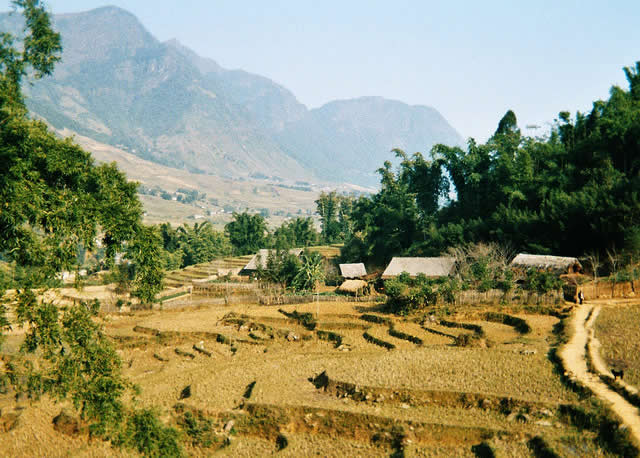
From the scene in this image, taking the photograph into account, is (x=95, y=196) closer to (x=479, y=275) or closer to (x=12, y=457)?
(x=12, y=457)

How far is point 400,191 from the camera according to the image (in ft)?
207

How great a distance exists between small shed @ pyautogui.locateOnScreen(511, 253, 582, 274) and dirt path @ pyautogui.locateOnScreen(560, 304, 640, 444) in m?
5.64

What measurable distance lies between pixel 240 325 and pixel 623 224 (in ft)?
89.5

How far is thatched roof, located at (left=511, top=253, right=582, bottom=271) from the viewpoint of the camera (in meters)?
34.3

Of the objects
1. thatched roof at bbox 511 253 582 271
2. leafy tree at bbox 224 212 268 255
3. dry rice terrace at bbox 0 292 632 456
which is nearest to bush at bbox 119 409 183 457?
dry rice terrace at bbox 0 292 632 456

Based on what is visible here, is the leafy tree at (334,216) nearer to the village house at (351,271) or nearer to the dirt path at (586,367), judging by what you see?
the village house at (351,271)

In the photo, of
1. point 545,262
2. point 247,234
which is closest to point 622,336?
point 545,262

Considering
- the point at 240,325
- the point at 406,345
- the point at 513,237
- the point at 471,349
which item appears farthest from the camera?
the point at 513,237

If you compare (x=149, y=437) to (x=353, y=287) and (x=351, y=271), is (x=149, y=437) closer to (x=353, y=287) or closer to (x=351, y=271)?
(x=353, y=287)

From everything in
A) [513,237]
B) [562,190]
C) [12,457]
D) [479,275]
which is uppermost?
[562,190]

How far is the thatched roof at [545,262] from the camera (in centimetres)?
3431

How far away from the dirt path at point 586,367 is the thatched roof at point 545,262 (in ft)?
19.3

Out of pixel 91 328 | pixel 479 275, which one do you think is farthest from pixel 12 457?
pixel 479 275

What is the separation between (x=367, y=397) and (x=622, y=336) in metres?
12.5
